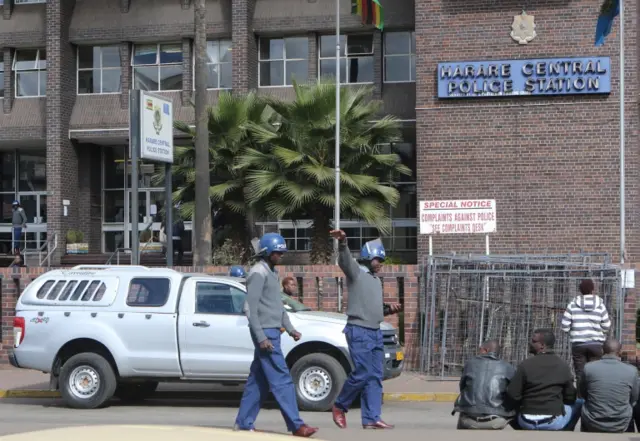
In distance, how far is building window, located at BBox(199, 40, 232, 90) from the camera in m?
31.4

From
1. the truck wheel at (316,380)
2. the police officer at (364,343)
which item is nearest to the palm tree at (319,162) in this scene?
the truck wheel at (316,380)

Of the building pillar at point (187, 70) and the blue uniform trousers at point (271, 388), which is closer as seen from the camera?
the blue uniform trousers at point (271, 388)

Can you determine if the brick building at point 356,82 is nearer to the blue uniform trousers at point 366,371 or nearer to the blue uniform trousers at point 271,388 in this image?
the blue uniform trousers at point 366,371

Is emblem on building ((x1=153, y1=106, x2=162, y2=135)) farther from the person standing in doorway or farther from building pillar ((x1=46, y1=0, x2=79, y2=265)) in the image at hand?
the person standing in doorway

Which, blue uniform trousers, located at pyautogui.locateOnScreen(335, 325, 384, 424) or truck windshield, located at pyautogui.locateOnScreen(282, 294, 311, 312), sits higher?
truck windshield, located at pyautogui.locateOnScreen(282, 294, 311, 312)

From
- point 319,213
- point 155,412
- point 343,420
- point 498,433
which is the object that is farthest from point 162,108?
point 498,433

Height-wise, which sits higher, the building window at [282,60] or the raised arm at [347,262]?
the building window at [282,60]

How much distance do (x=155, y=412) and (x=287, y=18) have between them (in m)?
18.8

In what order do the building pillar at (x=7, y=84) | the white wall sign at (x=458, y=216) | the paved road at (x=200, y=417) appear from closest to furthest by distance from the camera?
the paved road at (x=200, y=417), the white wall sign at (x=458, y=216), the building pillar at (x=7, y=84)

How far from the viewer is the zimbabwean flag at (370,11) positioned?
2569cm

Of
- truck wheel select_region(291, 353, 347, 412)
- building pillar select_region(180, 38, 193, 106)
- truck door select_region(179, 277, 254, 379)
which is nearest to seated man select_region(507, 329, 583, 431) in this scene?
truck wheel select_region(291, 353, 347, 412)

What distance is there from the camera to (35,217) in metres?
34.5

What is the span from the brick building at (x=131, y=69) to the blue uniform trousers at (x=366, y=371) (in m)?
19.2

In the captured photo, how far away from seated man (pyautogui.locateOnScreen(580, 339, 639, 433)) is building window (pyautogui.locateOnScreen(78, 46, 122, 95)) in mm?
25573
